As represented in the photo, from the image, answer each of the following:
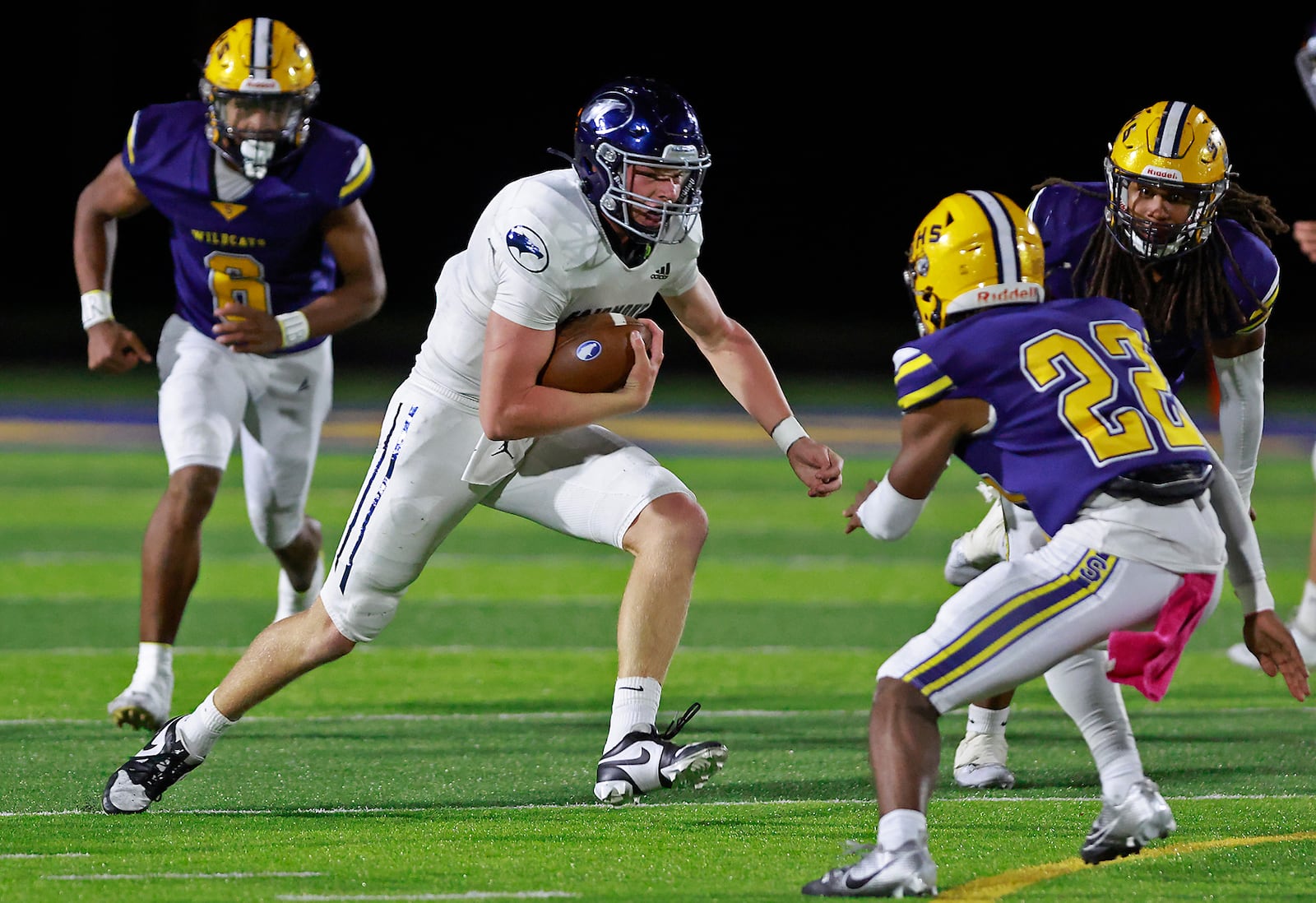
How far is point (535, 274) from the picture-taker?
11.7 ft

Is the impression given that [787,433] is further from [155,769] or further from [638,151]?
[155,769]

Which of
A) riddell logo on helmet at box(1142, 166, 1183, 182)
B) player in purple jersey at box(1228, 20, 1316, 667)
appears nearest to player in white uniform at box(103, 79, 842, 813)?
riddell logo on helmet at box(1142, 166, 1183, 182)

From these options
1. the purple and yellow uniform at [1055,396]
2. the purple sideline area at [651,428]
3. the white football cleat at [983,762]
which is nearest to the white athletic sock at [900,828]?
the purple and yellow uniform at [1055,396]

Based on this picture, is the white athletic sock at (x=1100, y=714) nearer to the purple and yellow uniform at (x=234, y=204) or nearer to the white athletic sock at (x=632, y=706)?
the white athletic sock at (x=632, y=706)

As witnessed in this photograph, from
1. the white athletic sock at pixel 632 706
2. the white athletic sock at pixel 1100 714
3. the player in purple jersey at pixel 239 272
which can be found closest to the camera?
the white athletic sock at pixel 1100 714

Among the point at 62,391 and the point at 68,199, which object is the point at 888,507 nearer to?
the point at 62,391

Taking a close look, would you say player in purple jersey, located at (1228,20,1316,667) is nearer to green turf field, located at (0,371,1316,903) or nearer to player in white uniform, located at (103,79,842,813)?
green turf field, located at (0,371,1316,903)

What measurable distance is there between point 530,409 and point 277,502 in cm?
201

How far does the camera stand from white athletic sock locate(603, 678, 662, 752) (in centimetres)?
355

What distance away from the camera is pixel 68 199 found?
19953mm

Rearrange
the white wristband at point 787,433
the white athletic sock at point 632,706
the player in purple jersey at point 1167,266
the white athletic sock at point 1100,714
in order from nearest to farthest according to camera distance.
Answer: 1. the white athletic sock at point 1100,714
2. the white athletic sock at point 632,706
3. the white wristband at point 787,433
4. the player in purple jersey at point 1167,266

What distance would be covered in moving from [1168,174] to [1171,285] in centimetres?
29

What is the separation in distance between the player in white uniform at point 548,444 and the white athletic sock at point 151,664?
79 cm

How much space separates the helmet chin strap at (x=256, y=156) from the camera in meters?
4.91
